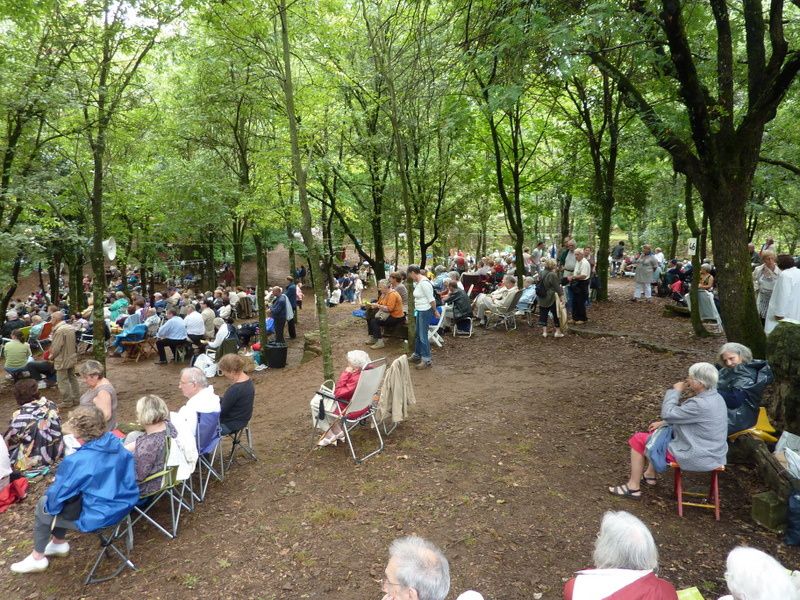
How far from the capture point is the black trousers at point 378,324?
32.9ft

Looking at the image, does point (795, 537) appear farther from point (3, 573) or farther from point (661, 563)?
point (3, 573)

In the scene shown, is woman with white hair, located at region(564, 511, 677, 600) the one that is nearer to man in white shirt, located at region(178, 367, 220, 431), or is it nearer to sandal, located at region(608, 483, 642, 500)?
sandal, located at region(608, 483, 642, 500)

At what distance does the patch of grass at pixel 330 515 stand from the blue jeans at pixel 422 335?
449 centimetres

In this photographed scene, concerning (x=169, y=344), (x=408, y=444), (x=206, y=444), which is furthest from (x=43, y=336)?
(x=408, y=444)

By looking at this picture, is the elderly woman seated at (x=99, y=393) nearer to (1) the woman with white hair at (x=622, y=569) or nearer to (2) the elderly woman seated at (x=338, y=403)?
(2) the elderly woman seated at (x=338, y=403)

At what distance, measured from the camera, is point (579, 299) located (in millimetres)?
10992

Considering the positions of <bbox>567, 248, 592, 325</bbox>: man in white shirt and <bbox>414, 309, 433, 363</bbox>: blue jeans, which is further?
<bbox>567, 248, 592, 325</bbox>: man in white shirt

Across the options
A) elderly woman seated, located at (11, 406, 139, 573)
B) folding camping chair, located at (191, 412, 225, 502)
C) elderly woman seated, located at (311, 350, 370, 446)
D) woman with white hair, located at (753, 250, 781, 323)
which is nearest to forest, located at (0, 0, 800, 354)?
woman with white hair, located at (753, 250, 781, 323)

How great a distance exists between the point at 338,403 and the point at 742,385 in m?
3.86

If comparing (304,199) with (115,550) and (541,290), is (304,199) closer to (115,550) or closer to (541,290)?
(115,550)

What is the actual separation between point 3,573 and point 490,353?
298 inches

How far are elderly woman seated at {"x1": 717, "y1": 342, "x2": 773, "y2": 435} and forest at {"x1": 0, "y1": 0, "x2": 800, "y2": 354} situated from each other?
1.58 meters

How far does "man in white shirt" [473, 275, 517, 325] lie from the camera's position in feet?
36.5

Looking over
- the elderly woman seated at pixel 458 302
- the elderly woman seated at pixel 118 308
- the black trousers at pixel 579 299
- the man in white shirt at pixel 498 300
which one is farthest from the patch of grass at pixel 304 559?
the elderly woman seated at pixel 118 308
